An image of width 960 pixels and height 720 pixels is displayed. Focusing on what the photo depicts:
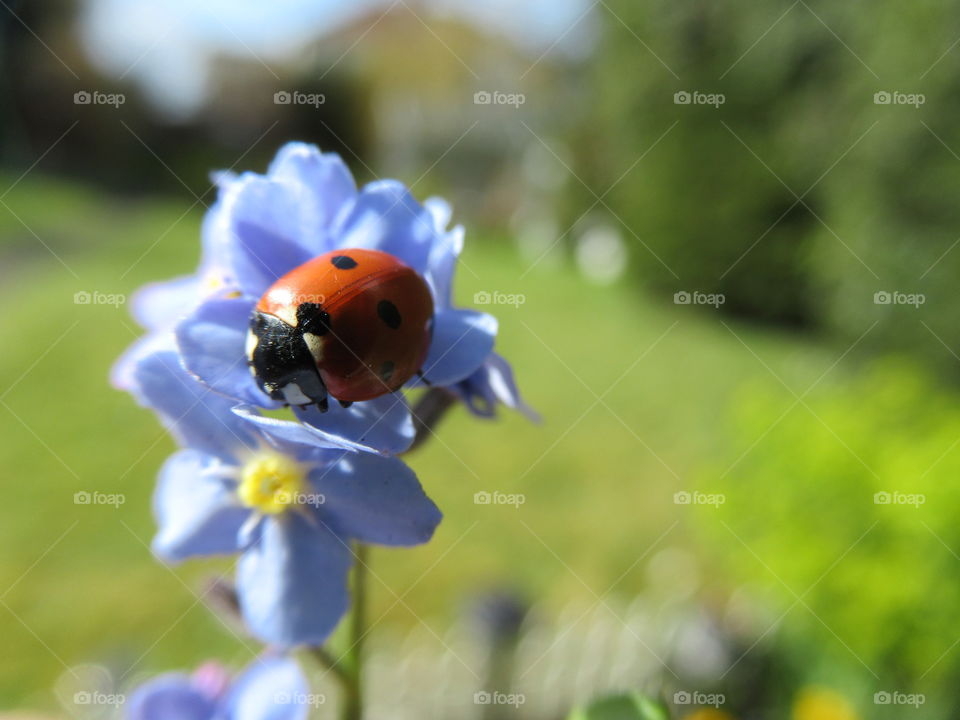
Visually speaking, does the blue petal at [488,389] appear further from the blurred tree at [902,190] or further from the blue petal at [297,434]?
the blurred tree at [902,190]

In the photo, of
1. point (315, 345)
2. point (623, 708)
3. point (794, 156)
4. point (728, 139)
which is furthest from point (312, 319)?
point (728, 139)

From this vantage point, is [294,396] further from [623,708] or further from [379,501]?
[623,708]

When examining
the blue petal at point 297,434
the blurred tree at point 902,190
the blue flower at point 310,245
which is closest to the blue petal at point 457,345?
the blue flower at point 310,245

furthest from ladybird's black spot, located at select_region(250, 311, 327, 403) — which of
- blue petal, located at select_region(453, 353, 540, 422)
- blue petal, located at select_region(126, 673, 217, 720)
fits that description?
blue petal, located at select_region(126, 673, 217, 720)

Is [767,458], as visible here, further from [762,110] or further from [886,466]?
[762,110]

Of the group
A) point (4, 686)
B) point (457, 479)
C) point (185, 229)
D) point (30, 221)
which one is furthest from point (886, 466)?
point (30, 221)

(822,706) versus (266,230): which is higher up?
(266,230)

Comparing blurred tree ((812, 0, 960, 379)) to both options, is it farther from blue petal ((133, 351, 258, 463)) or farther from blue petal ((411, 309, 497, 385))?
blue petal ((133, 351, 258, 463))
